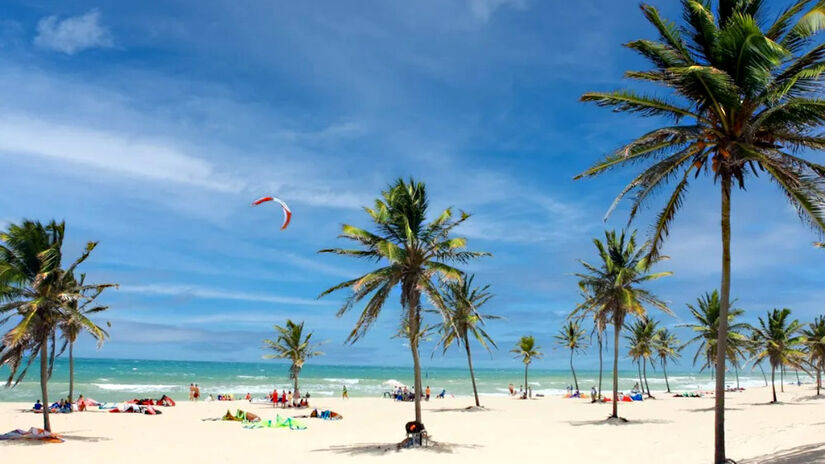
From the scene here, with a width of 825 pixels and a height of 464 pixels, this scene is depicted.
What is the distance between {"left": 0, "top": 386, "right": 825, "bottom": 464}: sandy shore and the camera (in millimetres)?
15961

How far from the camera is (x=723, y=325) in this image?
11039 mm

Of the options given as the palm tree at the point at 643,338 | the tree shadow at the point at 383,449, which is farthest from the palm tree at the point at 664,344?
the tree shadow at the point at 383,449

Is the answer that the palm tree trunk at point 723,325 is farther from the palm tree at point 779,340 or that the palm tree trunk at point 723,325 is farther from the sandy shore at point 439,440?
the palm tree at point 779,340

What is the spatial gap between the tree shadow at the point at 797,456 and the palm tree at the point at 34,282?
64.4 feet

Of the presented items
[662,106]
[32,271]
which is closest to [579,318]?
[662,106]

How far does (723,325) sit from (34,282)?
19682mm

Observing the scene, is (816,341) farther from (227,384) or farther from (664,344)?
(227,384)

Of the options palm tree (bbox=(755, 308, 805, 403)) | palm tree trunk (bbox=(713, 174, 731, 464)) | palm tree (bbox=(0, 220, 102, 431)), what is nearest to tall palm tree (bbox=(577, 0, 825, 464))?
palm tree trunk (bbox=(713, 174, 731, 464))

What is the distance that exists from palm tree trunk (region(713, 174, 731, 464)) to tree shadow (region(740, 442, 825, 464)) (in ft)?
4.78

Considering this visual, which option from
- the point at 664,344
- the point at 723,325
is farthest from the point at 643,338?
the point at 723,325

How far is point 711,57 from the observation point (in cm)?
1102

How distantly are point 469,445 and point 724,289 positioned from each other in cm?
1063

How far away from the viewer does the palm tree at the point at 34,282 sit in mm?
18250

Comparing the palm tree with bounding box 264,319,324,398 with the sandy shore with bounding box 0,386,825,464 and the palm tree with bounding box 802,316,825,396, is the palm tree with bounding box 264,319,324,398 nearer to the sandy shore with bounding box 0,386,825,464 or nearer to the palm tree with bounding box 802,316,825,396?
the sandy shore with bounding box 0,386,825,464
